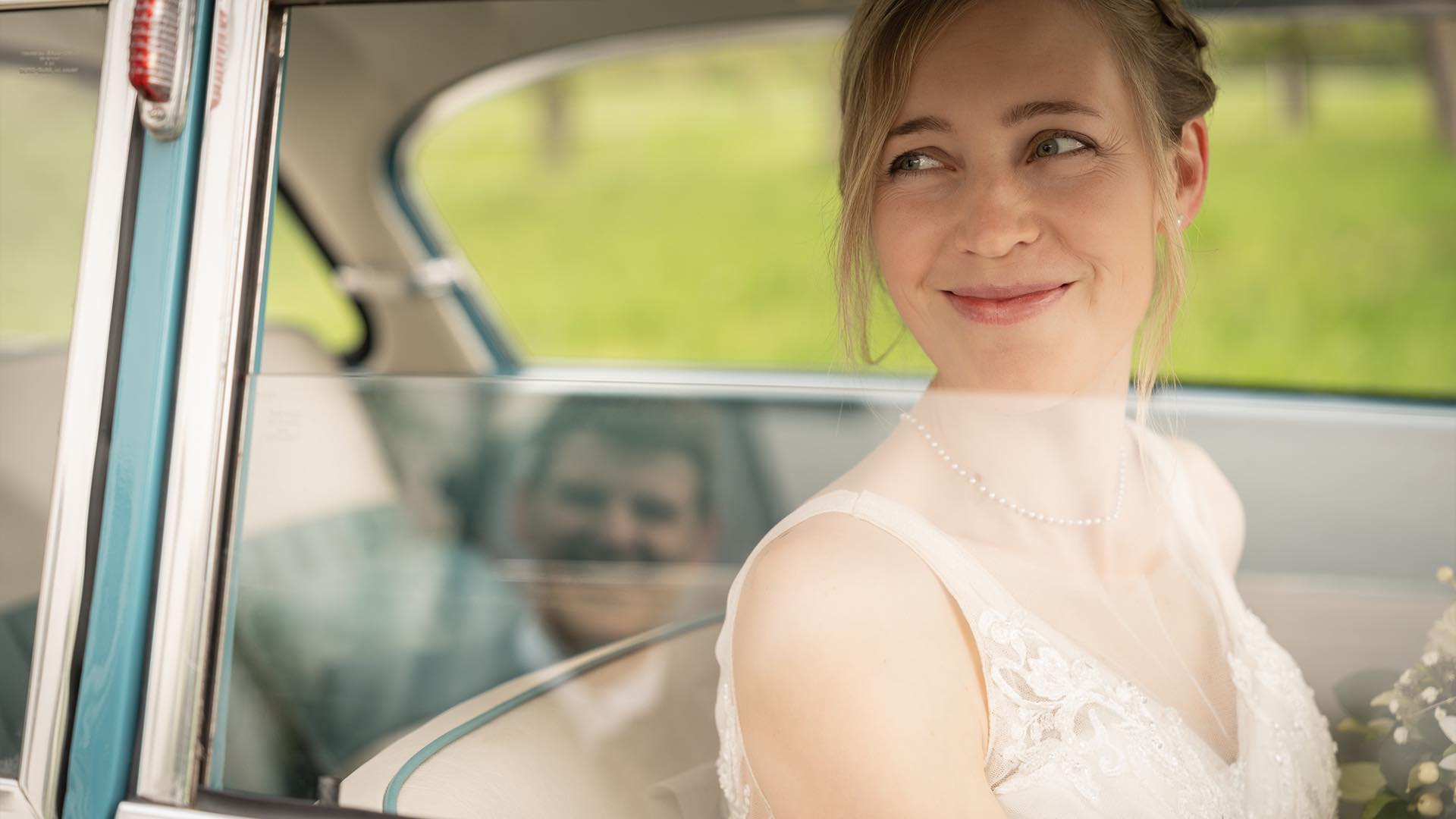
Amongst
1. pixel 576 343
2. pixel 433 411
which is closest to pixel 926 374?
pixel 433 411

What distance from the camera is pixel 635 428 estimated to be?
9.11ft

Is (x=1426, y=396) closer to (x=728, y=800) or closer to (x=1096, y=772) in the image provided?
(x=1096, y=772)

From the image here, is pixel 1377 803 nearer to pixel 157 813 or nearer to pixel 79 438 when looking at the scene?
pixel 157 813

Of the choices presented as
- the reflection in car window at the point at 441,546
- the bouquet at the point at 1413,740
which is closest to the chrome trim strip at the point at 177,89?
the reflection in car window at the point at 441,546

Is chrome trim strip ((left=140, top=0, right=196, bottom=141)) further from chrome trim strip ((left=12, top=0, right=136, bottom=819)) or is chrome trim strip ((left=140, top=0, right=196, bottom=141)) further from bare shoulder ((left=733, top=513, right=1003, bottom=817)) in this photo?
bare shoulder ((left=733, top=513, right=1003, bottom=817))

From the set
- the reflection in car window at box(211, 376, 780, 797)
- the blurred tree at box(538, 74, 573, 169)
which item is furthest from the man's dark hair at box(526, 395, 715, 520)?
the blurred tree at box(538, 74, 573, 169)

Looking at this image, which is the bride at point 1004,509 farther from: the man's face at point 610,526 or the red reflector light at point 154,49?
the man's face at point 610,526

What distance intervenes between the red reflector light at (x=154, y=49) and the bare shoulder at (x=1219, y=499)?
1453 mm

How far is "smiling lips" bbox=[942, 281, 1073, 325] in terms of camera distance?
1.22 m

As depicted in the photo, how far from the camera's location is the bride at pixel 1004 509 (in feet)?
3.58

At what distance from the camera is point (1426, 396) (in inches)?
91.2

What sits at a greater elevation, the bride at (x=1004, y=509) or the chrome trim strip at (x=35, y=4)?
the chrome trim strip at (x=35, y=4)

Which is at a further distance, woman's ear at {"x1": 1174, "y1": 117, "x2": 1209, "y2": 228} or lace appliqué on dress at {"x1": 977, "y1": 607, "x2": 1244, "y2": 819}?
woman's ear at {"x1": 1174, "y1": 117, "x2": 1209, "y2": 228}

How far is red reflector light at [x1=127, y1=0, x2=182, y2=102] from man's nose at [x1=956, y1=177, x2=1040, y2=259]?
847 millimetres
